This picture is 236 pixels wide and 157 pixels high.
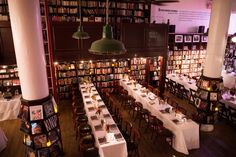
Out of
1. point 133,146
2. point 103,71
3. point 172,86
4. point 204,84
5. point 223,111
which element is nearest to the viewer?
point 133,146

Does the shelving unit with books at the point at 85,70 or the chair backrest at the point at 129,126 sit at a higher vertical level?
the shelving unit with books at the point at 85,70

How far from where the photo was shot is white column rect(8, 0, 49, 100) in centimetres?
405

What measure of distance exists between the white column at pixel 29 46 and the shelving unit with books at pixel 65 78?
513 centimetres

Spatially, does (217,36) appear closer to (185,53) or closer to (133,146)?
(133,146)

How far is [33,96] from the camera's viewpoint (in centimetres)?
457

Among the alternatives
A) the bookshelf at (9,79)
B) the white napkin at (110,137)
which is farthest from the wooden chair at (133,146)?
the bookshelf at (9,79)

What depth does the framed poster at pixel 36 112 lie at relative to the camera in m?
4.62

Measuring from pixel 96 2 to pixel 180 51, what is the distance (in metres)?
6.27

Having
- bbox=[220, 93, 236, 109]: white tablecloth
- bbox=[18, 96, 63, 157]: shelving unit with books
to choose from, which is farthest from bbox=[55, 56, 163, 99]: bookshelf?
bbox=[18, 96, 63, 157]: shelving unit with books

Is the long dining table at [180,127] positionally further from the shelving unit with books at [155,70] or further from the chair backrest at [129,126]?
the shelving unit with books at [155,70]

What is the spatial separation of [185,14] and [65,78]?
880 centimetres

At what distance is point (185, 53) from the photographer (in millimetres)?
12586

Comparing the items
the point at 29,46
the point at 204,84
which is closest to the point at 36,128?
the point at 29,46

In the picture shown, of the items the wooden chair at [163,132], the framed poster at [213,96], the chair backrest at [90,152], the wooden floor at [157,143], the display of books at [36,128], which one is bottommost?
the wooden floor at [157,143]
